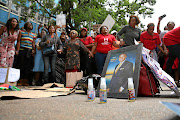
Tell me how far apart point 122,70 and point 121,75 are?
0.29 ft

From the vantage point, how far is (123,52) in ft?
10.2

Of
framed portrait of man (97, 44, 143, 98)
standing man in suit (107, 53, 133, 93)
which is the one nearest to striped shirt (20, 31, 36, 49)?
framed portrait of man (97, 44, 143, 98)

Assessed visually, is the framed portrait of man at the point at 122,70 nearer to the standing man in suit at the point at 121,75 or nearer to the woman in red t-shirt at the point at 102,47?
the standing man in suit at the point at 121,75

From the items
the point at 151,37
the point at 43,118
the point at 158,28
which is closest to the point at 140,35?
the point at 151,37

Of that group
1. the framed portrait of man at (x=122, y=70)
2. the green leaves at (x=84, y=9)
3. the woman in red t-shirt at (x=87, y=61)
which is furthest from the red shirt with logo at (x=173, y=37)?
the green leaves at (x=84, y=9)

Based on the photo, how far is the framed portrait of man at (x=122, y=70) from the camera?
2.70 metres

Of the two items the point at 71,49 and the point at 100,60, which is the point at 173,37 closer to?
the point at 100,60

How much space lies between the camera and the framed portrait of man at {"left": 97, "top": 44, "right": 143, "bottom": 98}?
106 inches

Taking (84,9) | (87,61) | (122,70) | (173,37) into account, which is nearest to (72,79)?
(87,61)

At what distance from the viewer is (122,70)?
2908mm

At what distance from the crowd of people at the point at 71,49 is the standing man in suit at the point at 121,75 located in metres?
1.36

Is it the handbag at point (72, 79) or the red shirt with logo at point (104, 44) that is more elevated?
the red shirt with logo at point (104, 44)

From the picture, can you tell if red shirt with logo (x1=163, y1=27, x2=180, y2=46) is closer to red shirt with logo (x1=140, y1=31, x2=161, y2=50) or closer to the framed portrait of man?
red shirt with logo (x1=140, y1=31, x2=161, y2=50)

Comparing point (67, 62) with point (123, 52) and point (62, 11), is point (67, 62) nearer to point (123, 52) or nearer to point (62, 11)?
point (123, 52)
